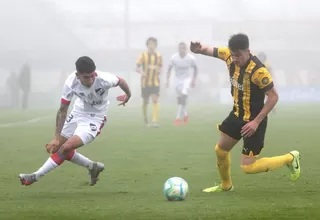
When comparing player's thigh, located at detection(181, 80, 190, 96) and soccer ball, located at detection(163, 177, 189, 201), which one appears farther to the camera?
player's thigh, located at detection(181, 80, 190, 96)

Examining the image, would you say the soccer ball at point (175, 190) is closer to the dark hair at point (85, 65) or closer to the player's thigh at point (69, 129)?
the dark hair at point (85, 65)

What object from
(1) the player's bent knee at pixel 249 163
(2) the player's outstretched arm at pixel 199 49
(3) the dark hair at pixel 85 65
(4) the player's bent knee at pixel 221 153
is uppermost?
(2) the player's outstretched arm at pixel 199 49

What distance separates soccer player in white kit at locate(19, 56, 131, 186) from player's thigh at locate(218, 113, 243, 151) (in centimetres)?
131

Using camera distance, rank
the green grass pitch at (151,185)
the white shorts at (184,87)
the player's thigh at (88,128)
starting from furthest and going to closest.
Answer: the white shorts at (184,87) → the player's thigh at (88,128) → the green grass pitch at (151,185)

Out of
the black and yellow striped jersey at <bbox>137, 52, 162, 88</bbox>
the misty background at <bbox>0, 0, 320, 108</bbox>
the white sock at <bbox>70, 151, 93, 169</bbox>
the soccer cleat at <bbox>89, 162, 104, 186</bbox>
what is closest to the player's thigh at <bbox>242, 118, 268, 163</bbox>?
the soccer cleat at <bbox>89, 162, 104, 186</bbox>

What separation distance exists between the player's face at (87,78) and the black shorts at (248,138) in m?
1.41

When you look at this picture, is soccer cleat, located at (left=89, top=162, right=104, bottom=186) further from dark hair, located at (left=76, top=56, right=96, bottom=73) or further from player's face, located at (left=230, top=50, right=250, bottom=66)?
player's face, located at (left=230, top=50, right=250, bottom=66)

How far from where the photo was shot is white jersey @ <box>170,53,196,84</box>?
1770 centimetres

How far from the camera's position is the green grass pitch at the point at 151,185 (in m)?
5.72

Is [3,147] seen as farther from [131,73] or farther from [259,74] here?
[131,73]

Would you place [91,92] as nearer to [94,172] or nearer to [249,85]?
[94,172]

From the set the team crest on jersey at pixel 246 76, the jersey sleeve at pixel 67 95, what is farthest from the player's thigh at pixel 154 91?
the team crest on jersey at pixel 246 76

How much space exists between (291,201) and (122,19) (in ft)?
146

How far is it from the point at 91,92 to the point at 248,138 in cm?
172
